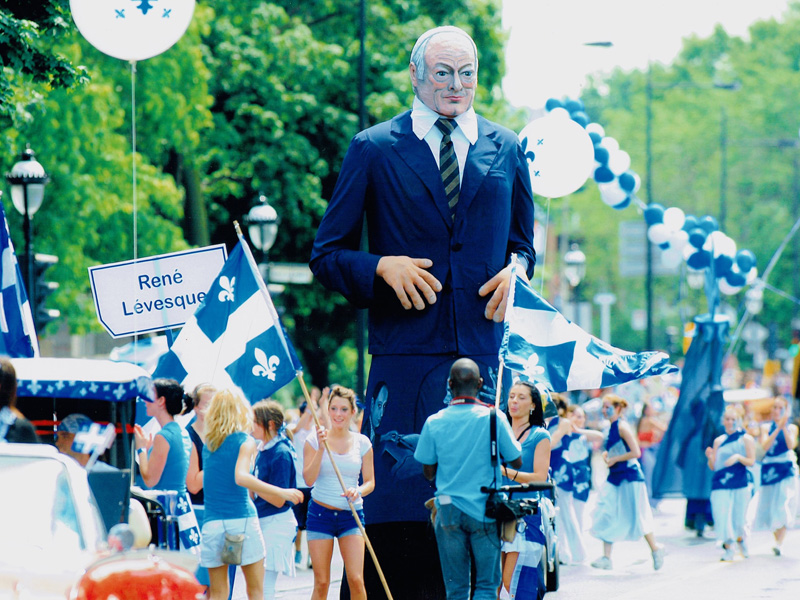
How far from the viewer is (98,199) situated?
68.1 ft

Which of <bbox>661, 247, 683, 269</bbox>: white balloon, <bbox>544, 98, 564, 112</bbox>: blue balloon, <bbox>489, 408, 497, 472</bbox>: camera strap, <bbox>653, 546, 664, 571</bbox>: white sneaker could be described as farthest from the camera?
<bbox>661, 247, 683, 269</bbox>: white balloon

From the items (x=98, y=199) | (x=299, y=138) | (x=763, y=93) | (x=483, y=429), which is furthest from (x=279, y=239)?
(x=763, y=93)

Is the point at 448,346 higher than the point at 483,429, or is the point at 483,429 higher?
the point at 448,346

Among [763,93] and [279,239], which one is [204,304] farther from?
[763,93]

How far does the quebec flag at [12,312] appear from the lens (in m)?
9.77

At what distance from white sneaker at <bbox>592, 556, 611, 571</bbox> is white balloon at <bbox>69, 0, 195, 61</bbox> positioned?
6849 millimetres

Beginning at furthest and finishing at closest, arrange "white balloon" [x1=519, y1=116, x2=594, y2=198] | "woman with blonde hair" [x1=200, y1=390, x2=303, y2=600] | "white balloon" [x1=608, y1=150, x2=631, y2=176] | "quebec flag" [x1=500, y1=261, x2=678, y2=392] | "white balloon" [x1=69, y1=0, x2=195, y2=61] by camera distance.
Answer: "white balloon" [x1=608, y1=150, x2=631, y2=176], "white balloon" [x1=519, y1=116, x2=594, y2=198], "white balloon" [x1=69, y1=0, x2=195, y2=61], "woman with blonde hair" [x1=200, y1=390, x2=303, y2=600], "quebec flag" [x1=500, y1=261, x2=678, y2=392]

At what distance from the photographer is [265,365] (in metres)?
9.38

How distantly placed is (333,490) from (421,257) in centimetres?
395

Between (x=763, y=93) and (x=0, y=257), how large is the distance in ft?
189

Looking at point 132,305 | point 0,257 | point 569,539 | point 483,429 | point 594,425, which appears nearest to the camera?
point 483,429

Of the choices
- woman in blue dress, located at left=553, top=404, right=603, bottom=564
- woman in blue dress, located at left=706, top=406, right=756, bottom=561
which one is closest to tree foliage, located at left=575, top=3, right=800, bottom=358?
woman in blue dress, located at left=706, top=406, right=756, bottom=561

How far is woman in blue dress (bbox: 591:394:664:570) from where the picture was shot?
15.2 m

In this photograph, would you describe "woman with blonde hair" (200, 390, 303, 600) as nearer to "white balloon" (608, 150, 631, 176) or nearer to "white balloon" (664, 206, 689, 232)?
"white balloon" (608, 150, 631, 176)
